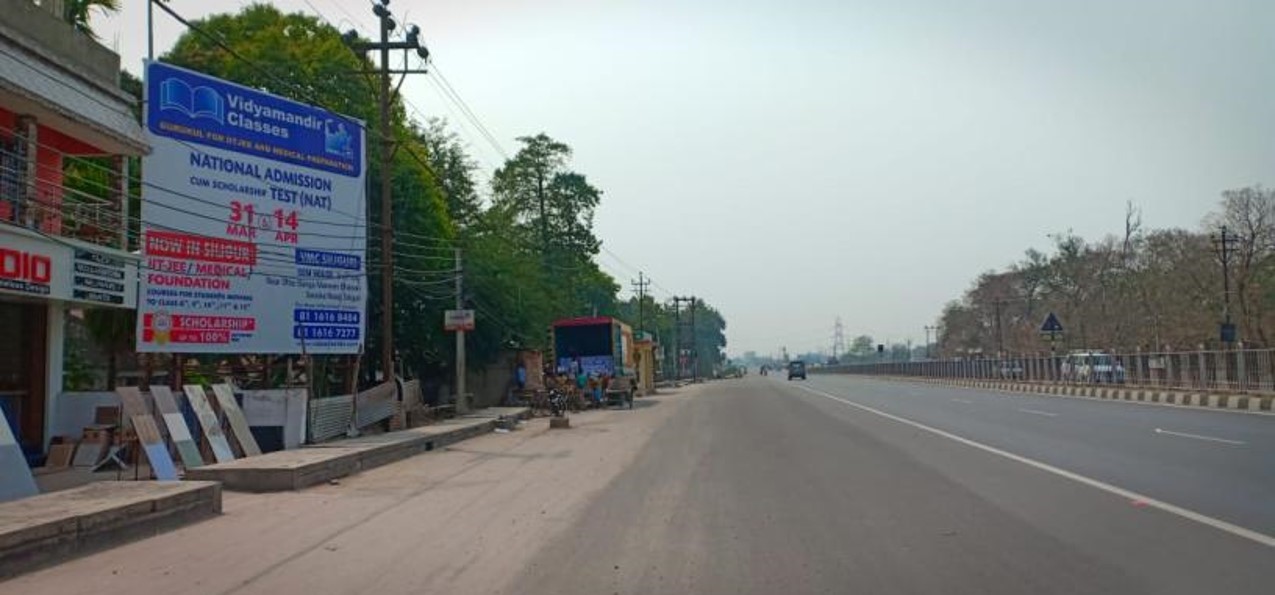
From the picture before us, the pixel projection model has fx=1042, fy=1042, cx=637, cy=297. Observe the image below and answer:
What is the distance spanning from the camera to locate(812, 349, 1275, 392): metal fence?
3086cm

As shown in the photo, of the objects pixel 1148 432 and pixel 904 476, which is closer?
pixel 904 476

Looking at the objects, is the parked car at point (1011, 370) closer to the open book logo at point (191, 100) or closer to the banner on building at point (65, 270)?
the open book logo at point (191, 100)

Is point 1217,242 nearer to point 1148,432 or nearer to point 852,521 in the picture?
point 1148,432

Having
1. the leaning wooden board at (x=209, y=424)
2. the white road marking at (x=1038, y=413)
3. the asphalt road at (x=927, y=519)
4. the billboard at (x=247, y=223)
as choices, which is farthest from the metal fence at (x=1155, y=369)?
the leaning wooden board at (x=209, y=424)

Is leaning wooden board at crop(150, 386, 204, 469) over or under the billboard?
under

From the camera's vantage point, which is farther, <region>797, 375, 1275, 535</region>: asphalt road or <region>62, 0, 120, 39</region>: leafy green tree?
<region>62, 0, 120, 39</region>: leafy green tree

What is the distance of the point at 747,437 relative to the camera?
21.9 meters

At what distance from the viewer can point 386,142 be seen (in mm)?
24438

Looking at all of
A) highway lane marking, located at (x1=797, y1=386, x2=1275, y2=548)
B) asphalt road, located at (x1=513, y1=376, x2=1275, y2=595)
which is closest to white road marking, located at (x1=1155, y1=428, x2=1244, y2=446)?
asphalt road, located at (x1=513, y1=376, x2=1275, y2=595)

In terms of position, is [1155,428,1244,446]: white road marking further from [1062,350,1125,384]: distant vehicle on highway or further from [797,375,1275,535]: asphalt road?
[1062,350,1125,384]: distant vehicle on highway

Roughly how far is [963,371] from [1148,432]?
160ft

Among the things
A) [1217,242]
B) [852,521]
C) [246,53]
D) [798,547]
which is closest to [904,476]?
[852,521]

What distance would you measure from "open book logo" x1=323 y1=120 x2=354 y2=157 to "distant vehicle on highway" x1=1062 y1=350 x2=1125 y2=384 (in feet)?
105

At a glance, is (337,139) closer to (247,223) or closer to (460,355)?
(247,223)
